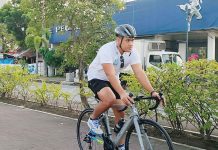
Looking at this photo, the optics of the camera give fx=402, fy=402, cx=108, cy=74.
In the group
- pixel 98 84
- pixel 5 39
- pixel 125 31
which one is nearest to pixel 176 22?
pixel 98 84

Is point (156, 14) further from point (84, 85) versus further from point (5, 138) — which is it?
point (5, 138)

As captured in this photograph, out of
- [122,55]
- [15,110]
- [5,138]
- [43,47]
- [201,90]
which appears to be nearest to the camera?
[122,55]

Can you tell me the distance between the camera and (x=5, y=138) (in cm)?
702

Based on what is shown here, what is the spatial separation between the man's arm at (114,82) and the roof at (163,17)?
57.1 feet

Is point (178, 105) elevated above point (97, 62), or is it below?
below

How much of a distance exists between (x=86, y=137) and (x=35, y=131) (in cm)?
236

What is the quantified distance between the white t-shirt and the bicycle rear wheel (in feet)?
2.40

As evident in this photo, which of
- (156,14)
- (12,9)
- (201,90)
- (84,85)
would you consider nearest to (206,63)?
(201,90)

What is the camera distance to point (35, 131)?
25.4 ft

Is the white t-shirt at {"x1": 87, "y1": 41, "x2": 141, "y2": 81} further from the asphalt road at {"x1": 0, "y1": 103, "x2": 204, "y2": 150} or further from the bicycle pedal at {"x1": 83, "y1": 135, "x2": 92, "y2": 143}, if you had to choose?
the asphalt road at {"x1": 0, "y1": 103, "x2": 204, "y2": 150}

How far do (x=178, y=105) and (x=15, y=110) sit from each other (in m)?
5.40

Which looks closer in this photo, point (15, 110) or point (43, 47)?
point (15, 110)

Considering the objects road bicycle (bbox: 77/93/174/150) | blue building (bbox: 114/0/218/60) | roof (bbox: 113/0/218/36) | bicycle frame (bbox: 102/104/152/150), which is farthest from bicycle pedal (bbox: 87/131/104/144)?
roof (bbox: 113/0/218/36)

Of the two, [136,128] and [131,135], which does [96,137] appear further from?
[136,128]
